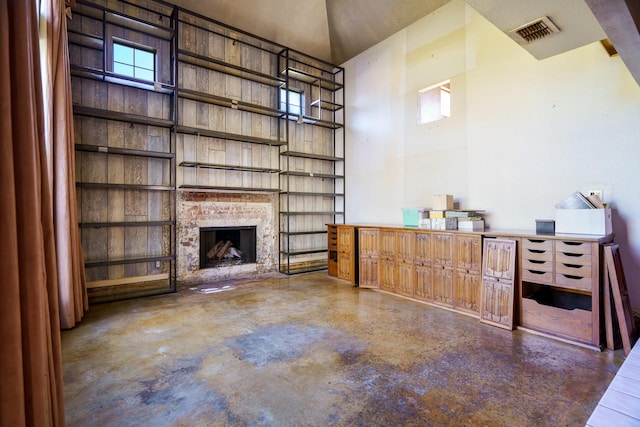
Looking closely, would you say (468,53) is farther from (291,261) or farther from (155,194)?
(155,194)

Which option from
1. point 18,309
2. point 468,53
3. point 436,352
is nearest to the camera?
point 18,309

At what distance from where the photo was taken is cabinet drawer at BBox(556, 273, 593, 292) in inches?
104

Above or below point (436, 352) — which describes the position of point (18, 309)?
above

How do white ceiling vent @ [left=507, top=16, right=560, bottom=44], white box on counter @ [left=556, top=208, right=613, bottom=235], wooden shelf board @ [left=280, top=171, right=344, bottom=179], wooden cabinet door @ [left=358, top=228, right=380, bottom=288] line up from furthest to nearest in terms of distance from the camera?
wooden shelf board @ [left=280, top=171, right=344, bottom=179] → wooden cabinet door @ [left=358, top=228, right=380, bottom=288] → white box on counter @ [left=556, top=208, right=613, bottom=235] → white ceiling vent @ [left=507, top=16, right=560, bottom=44]

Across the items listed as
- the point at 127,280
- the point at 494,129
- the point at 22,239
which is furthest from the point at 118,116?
the point at 494,129

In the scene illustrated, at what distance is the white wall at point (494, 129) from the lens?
3.02 metres

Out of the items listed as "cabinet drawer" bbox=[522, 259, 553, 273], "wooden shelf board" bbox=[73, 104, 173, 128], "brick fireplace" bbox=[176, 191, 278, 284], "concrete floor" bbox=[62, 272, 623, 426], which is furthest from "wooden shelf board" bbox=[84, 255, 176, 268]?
"cabinet drawer" bbox=[522, 259, 553, 273]

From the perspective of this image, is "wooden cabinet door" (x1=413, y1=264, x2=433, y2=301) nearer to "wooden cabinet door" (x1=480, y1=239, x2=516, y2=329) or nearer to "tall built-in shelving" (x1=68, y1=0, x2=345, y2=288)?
"wooden cabinet door" (x1=480, y1=239, x2=516, y2=329)

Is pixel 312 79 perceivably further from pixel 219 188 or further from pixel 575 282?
pixel 575 282

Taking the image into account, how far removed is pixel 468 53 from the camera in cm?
421

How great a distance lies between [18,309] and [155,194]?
3920 mm

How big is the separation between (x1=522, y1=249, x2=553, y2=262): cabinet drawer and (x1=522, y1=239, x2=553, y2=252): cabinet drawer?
0.03 meters

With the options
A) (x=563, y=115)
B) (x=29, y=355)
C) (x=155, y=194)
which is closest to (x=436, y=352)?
(x=29, y=355)

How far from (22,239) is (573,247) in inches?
148
